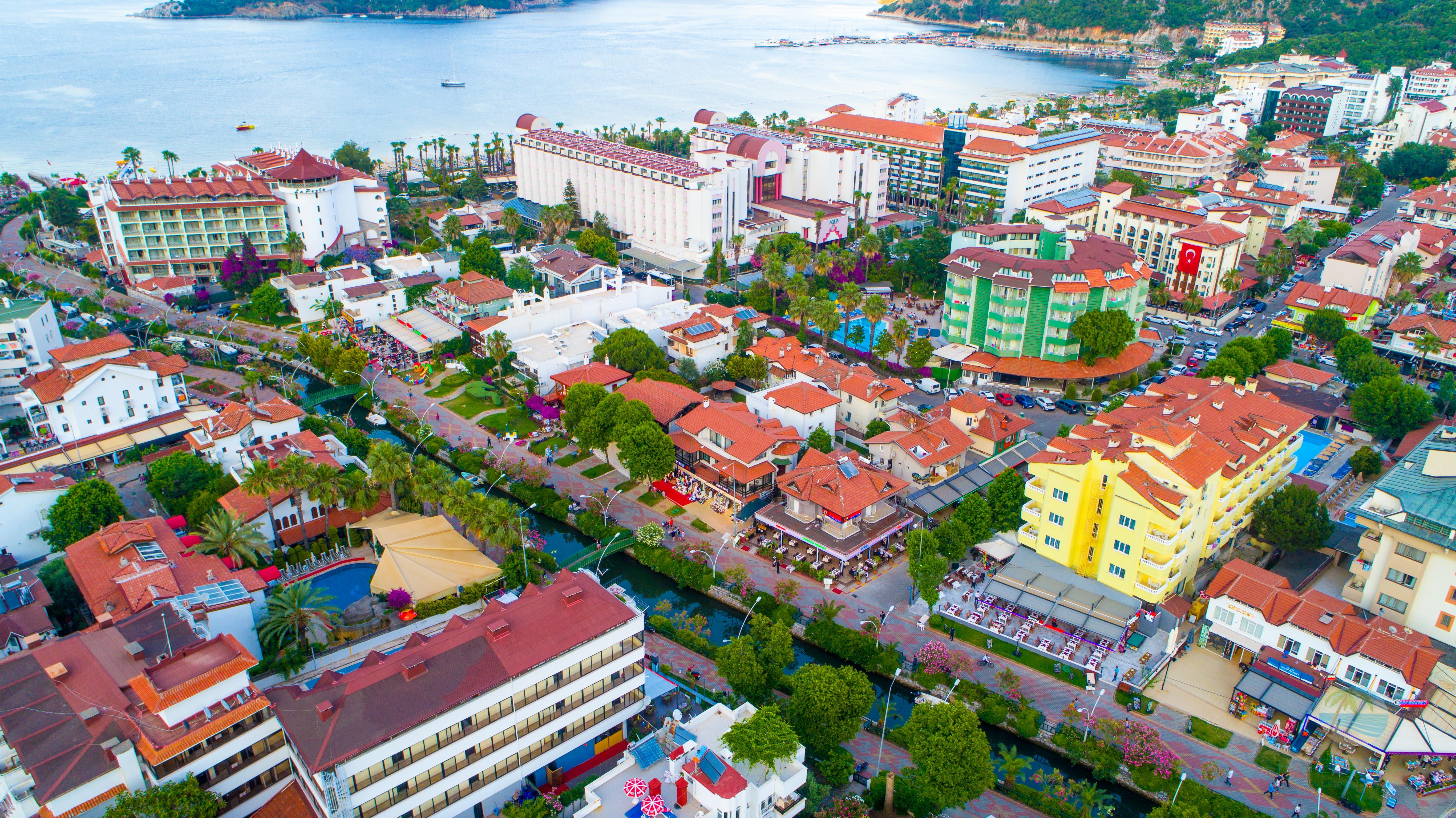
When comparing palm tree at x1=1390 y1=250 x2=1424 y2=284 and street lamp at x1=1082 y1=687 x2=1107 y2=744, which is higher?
palm tree at x1=1390 y1=250 x2=1424 y2=284

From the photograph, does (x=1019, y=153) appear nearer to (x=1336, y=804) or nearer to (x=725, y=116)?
(x=725, y=116)

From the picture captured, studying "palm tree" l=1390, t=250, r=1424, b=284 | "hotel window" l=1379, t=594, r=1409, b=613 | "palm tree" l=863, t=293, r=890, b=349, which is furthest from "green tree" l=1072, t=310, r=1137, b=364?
"palm tree" l=1390, t=250, r=1424, b=284

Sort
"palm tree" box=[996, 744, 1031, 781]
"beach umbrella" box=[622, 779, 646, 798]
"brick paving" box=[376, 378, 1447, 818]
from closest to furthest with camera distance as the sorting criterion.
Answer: "beach umbrella" box=[622, 779, 646, 798] → "brick paving" box=[376, 378, 1447, 818] → "palm tree" box=[996, 744, 1031, 781]

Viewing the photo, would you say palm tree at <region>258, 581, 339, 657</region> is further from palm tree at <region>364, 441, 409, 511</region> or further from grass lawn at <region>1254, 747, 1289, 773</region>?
grass lawn at <region>1254, 747, 1289, 773</region>

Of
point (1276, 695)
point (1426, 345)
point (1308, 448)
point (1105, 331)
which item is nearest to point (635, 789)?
point (1276, 695)

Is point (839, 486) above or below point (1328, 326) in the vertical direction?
below

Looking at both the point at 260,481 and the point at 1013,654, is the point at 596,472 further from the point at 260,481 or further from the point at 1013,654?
the point at 1013,654
